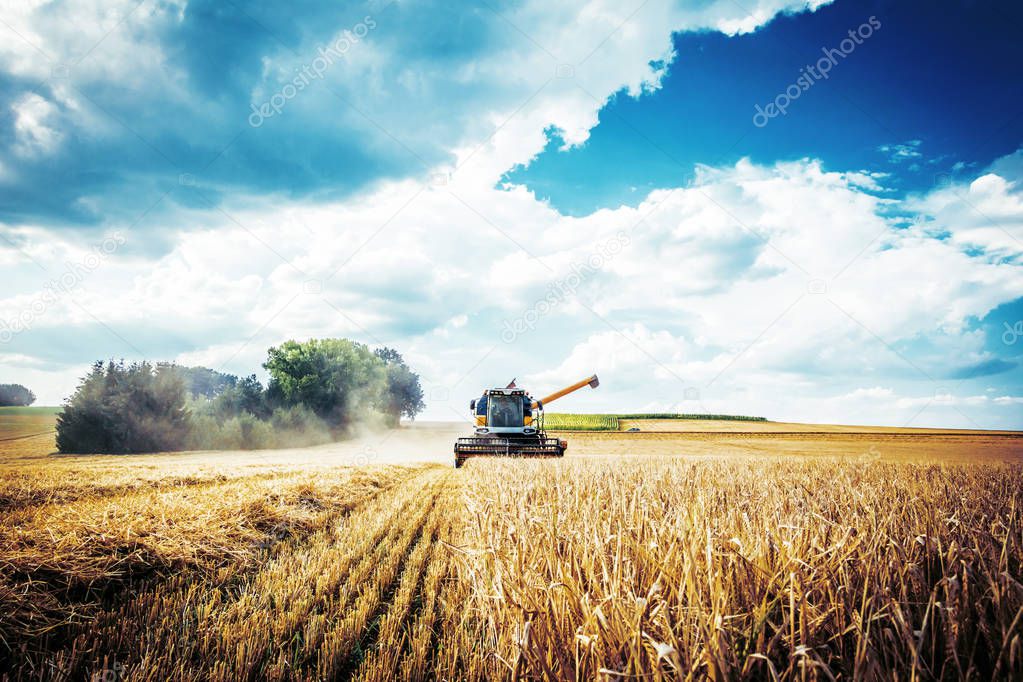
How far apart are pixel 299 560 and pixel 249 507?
205 centimetres

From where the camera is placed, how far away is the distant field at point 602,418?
55781mm

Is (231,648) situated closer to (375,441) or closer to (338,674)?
(338,674)

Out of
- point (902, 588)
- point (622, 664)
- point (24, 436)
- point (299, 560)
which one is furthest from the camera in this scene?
point (24, 436)

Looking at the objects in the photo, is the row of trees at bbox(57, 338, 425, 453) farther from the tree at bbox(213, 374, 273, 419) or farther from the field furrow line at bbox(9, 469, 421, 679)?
the field furrow line at bbox(9, 469, 421, 679)

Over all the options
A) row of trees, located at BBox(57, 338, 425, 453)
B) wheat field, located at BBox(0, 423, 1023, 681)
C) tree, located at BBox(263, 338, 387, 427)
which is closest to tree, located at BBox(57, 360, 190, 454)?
row of trees, located at BBox(57, 338, 425, 453)

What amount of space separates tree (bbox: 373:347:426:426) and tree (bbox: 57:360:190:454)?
30.2 metres

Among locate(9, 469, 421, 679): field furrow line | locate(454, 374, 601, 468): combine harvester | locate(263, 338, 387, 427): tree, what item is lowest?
locate(9, 469, 421, 679): field furrow line

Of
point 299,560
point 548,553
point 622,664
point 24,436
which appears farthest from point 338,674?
point 24,436

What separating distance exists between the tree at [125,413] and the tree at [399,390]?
30.2 m

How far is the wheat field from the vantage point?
76.4 inches

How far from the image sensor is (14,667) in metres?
2.91

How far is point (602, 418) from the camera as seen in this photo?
197ft

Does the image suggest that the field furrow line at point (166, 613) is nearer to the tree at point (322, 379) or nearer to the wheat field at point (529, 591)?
the wheat field at point (529, 591)

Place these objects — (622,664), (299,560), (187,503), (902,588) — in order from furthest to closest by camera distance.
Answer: (187,503) < (299,560) < (902,588) < (622,664)
